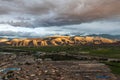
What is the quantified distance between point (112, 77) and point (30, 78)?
3557 centimetres

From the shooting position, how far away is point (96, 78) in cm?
9369

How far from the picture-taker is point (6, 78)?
3679 inches

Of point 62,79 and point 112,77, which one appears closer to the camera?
point 62,79

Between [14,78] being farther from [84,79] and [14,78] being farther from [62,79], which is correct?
[84,79]

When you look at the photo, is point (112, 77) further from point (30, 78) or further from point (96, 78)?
point (30, 78)

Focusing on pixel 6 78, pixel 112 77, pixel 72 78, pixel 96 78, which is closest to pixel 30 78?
pixel 6 78

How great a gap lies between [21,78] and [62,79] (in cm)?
1773

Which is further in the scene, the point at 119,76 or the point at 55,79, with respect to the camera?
the point at 119,76

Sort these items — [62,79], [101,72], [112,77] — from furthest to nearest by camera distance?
[101,72] → [112,77] → [62,79]

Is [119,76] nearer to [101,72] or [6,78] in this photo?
[101,72]

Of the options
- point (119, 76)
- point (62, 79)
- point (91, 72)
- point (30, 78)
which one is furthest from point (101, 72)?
point (30, 78)

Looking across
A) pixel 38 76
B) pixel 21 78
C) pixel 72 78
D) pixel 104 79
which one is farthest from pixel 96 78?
pixel 21 78

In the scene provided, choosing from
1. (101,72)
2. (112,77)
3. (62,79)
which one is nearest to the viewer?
(62,79)

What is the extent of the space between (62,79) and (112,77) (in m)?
22.8
